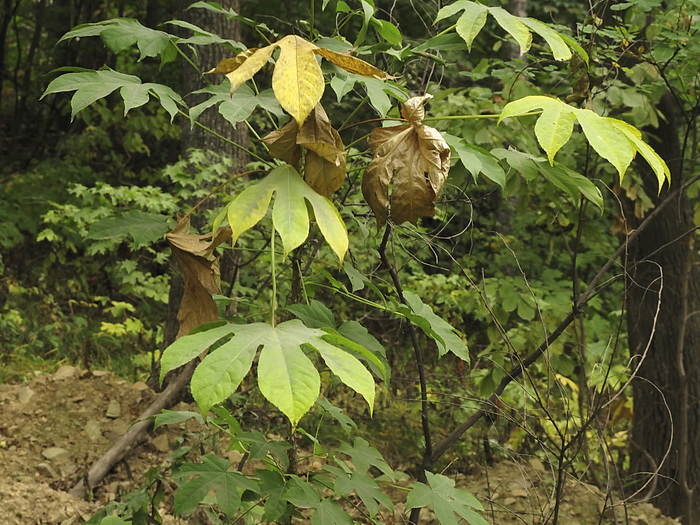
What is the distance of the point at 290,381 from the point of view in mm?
1095

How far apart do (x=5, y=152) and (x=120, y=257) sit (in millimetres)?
2480

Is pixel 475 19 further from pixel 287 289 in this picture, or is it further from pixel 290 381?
pixel 287 289

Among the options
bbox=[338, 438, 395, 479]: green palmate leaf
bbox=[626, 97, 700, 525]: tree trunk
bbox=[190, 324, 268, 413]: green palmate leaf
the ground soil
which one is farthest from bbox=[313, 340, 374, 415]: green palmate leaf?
bbox=[626, 97, 700, 525]: tree trunk

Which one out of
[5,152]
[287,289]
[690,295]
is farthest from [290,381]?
[5,152]

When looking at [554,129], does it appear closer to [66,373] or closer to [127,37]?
[127,37]

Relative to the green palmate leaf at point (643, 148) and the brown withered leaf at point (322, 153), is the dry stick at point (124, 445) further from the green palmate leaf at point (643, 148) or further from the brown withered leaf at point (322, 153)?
the green palmate leaf at point (643, 148)

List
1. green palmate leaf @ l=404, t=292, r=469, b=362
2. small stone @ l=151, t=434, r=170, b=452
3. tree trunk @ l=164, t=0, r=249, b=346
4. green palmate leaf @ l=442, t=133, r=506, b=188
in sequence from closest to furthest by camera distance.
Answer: green palmate leaf @ l=442, t=133, r=506, b=188 → green palmate leaf @ l=404, t=292, r=469, b=362 → small stone @ l=151, t=434, r=170, b=452 → tree trunk @ l=164, t=0, r=249, b=346

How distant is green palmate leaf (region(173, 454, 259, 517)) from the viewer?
1.74 metres

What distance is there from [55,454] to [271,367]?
129 inches

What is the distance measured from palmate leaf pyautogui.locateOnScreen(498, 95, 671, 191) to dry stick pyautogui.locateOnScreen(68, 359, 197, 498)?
8.50 ft

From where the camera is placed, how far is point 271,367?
110cm

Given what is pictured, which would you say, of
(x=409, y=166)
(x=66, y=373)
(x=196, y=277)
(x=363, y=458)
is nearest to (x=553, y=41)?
(x=409, y=166)

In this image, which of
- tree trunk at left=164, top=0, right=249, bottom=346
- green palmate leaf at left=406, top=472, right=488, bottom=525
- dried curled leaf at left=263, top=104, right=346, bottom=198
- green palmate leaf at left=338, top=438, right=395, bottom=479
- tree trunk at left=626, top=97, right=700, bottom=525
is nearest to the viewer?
dried curled leaf at left=263, top=104, right=346, bottom=198

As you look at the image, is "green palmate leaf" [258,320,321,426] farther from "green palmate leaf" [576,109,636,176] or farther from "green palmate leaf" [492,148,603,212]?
"green palmate leaf" [492,148,603,212]
